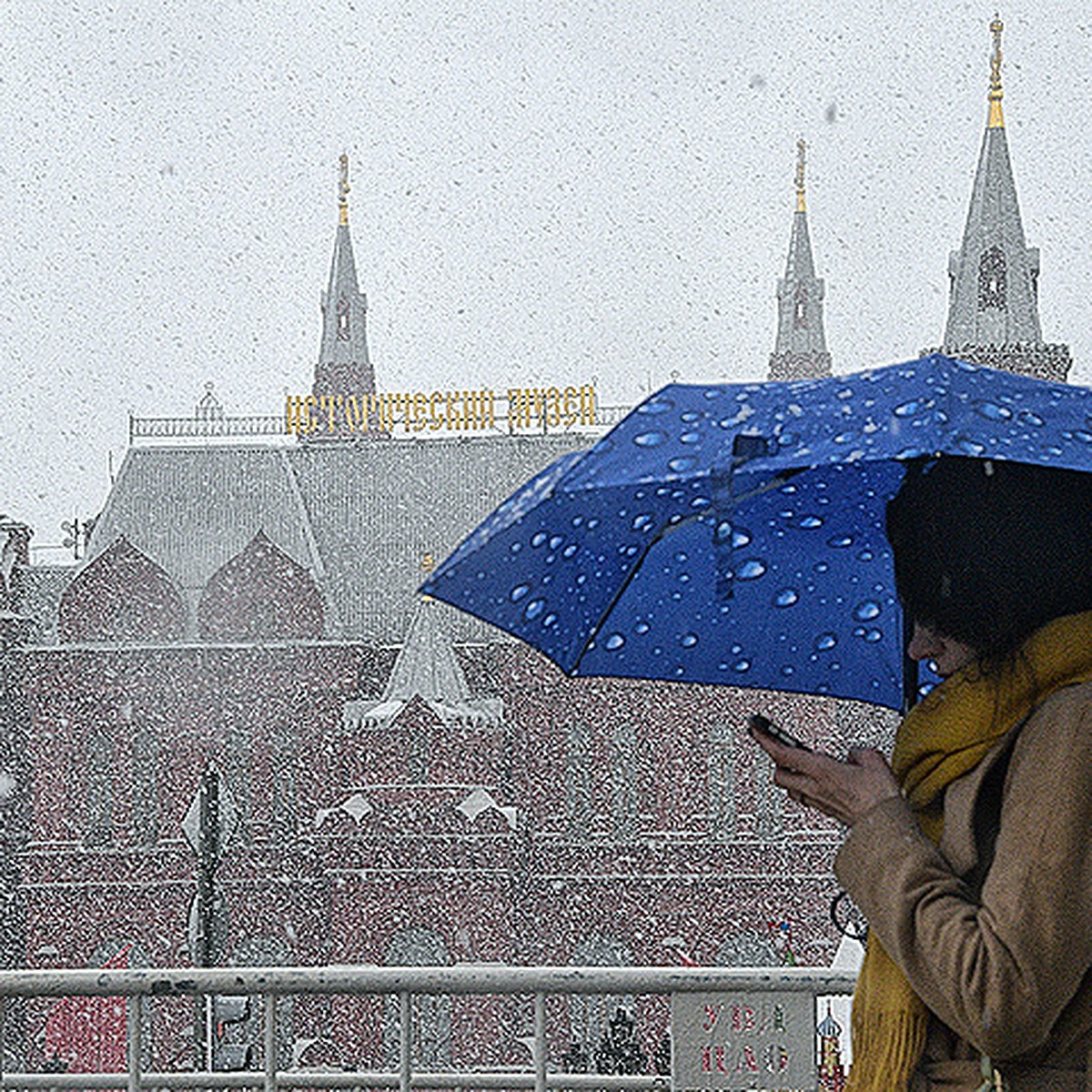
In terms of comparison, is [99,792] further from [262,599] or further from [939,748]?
[939,748]

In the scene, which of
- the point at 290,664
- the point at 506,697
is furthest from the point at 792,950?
the point at 290,664

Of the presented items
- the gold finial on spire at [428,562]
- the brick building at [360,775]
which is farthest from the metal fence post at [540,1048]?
the gold finial on spire at [428,562]

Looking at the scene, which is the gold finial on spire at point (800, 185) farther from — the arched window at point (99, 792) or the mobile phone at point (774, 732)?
the mobile phone at point (774, 732)

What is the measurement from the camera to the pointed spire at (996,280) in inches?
893

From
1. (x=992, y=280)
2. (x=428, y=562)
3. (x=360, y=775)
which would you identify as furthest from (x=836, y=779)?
(x=992, y=280)

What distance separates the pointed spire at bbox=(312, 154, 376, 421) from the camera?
2841cm

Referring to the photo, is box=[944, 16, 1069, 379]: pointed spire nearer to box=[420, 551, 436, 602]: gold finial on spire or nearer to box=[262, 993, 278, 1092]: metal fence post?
box=[420, 551, 436, 602]: gold finial on spire

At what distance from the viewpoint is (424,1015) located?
20.2m

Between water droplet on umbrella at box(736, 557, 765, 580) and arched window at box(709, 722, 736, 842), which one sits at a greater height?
arched window at box(709, 722, 736, 842)

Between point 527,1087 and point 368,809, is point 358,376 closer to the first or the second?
point 368,809

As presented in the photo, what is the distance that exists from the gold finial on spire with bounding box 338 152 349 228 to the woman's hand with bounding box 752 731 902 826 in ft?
93.6

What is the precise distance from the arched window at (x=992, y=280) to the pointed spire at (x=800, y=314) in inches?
240

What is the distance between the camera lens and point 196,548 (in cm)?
2348

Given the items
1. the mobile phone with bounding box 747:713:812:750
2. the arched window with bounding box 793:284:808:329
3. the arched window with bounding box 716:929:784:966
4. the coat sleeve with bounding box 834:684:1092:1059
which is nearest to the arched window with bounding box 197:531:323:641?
the arched window with bounding box 716:929:784:966
